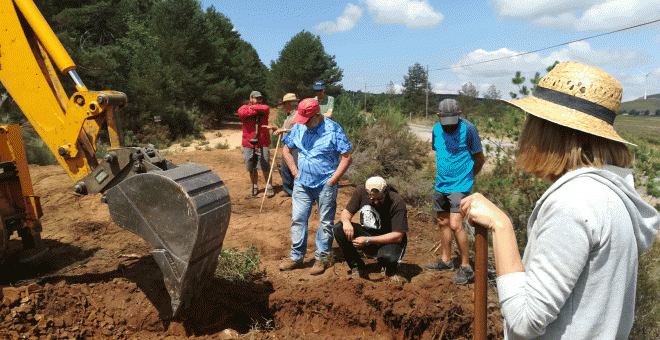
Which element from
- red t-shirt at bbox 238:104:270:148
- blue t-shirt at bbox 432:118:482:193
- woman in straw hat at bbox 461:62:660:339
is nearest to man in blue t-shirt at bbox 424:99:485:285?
blue t-shirt at bbox 432:118:482:193

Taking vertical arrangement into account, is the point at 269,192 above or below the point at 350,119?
below

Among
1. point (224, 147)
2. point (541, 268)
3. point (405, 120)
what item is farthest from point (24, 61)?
point (224, 147)

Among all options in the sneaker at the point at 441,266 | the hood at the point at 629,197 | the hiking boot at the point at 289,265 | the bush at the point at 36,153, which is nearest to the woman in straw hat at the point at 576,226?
the hood at the point at 629,197

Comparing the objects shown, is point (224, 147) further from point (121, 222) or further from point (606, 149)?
point (606, 149)

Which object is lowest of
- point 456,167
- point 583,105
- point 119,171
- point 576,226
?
point 456,167

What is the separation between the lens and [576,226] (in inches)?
45.2

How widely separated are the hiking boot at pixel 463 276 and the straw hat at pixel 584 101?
3.28m

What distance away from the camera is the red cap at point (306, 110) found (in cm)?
432

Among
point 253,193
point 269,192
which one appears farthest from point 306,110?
point 253,193

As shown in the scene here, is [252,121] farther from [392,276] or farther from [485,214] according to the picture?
[485,214]

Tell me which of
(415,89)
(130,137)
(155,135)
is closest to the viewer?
(130,137)

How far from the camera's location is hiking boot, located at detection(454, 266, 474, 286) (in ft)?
14.1

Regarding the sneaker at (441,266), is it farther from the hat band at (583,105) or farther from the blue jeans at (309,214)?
the hat band at (583,105)

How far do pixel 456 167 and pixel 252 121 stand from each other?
14.3 ft
